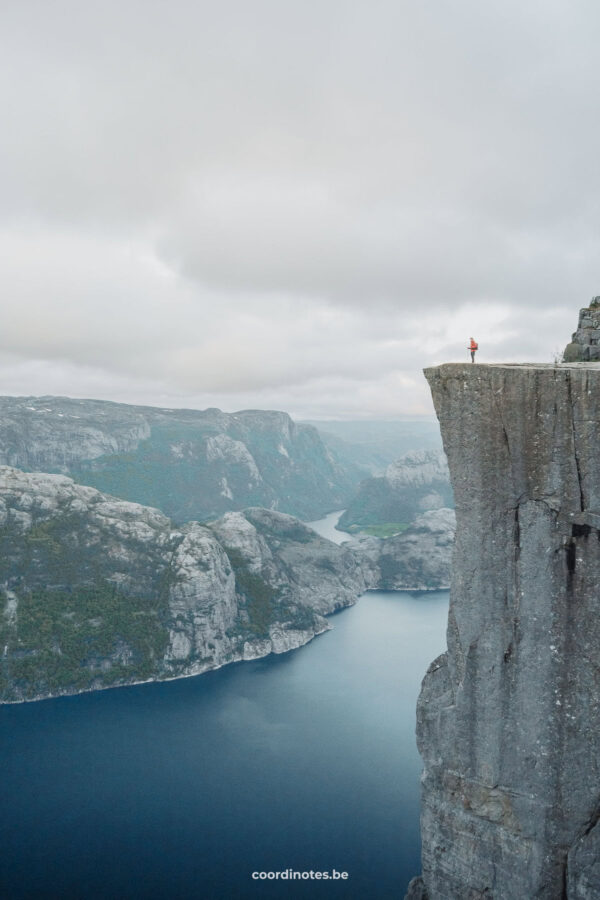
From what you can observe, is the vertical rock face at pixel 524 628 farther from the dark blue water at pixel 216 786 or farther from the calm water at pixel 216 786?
the dark blue water at pixel 216 786

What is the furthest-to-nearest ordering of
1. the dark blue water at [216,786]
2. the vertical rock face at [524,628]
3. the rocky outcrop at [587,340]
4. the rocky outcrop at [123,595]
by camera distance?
the rocky outcrop at [123,595] < the dark blue water at [216,786] < the rocky outcrop at [587,340] < the vertical rock face at [524,628]

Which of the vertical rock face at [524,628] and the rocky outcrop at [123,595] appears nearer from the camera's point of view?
the vertical rock face at [524,628]

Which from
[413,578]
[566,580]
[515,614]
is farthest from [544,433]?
[413,578]

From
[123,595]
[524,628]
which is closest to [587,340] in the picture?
[524,628]

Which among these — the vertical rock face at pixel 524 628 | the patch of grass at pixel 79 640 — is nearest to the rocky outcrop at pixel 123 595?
the patch of grass at pixel 79 640

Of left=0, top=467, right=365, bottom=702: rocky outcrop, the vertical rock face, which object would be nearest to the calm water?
left=0, top=467, right=365, bottom=702: rocky outcrop

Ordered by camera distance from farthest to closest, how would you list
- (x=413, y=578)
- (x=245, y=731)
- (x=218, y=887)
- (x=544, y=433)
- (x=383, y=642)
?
(x=413, y=578)
(x=383, y=642)
(x=245, y=731)
(x=218, y=887)
(x=544, y=433)

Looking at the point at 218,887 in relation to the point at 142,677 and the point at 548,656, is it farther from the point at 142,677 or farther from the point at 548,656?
the point at 142,677

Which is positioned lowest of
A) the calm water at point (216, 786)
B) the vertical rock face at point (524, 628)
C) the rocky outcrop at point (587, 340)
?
the calm water at point (216, 786)
